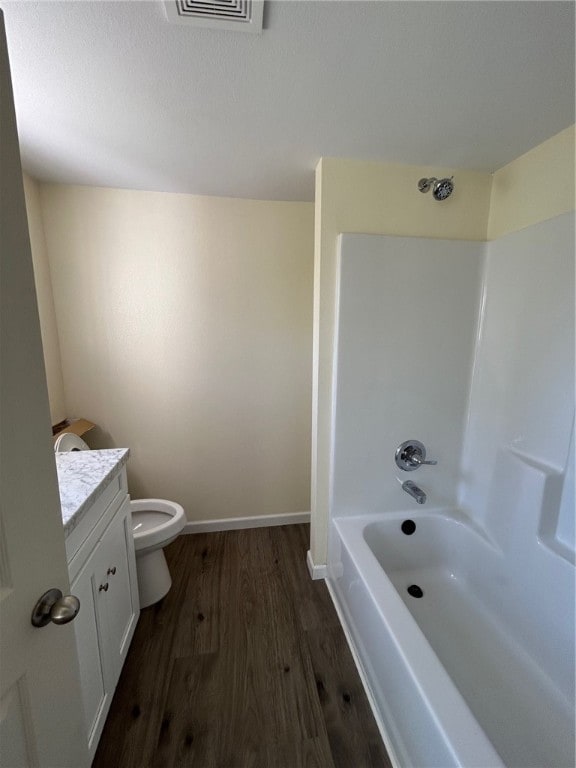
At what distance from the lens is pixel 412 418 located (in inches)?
65.9

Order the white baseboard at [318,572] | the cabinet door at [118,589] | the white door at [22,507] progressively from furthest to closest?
1. the white baseboard at [318,572]
2. the cabinet door at [118,589]
3. the white door at [22,507]

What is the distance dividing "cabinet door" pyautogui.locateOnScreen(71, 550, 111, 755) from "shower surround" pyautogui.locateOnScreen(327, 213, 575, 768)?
1008 millimetres

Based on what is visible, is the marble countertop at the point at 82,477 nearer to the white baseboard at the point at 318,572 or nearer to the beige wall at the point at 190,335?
the beige wall at the point at 190,335

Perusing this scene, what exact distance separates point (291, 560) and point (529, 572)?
1.26m

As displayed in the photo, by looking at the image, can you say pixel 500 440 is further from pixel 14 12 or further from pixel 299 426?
pixel 14 12

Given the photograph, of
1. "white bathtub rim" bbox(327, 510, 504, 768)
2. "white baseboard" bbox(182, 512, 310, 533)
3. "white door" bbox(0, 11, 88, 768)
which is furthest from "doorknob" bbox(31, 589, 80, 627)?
"white baseboard" bbox(182, 512, 310, 533)

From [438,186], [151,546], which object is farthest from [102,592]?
[438,186]

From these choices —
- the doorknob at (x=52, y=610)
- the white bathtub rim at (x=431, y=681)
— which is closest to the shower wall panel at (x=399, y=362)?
the white bathtub rim at (x=431, y=681)

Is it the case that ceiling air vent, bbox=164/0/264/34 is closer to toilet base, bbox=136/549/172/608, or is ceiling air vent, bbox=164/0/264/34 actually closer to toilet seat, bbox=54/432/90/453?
toilet seat, bbox=54/432/90/453

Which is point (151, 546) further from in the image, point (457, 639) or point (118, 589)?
point (457, 639)

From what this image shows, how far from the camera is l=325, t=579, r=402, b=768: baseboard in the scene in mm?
1034

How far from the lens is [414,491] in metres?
1.62

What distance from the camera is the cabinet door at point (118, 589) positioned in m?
1.15

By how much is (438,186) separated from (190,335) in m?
1.60
